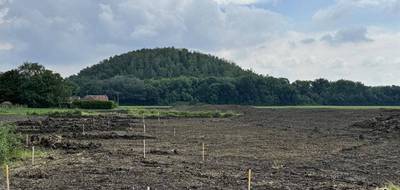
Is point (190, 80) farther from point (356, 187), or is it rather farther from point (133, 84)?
point (356, 187)

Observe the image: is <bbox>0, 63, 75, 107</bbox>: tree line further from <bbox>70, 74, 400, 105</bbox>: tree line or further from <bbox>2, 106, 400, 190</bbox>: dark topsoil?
<bbox>2, 106, 400, 190</bbox>: dark topsoil

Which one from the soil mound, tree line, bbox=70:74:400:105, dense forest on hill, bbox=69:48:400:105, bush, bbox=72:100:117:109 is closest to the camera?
the soil mound

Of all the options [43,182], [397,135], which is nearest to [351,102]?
[397,135]

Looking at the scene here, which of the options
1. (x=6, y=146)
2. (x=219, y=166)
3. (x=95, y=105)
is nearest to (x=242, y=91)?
(x=95, y=105)

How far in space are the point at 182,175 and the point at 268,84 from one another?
160 metres

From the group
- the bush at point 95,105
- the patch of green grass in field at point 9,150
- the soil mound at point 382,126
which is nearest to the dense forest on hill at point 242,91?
the bush at point 95,105

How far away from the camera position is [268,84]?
579ft

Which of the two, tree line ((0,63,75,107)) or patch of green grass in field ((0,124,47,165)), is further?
tree line ((0,63,75,107))

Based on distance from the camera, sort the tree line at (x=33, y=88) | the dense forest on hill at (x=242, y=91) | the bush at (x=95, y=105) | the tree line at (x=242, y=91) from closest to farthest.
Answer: the bush at (x=95, y=105) → the tree line at (x=33, y=88) → the tree line at (x=242, y=91) → the dense forest on hill at (x=242, y=91)

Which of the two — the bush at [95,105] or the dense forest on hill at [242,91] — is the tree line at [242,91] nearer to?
the dense forest on hill at [242,91]

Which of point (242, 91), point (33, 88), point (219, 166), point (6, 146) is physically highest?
point (242, 91)

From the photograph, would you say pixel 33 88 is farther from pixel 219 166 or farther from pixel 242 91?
pixel 219 166

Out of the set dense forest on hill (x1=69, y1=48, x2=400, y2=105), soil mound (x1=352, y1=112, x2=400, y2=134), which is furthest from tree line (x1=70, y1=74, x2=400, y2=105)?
soil mound (x1=352, y1=112, x2=400, y2=134)

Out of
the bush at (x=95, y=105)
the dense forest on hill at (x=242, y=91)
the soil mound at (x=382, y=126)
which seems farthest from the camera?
the dense forest on hill at (x=242, y=91)
